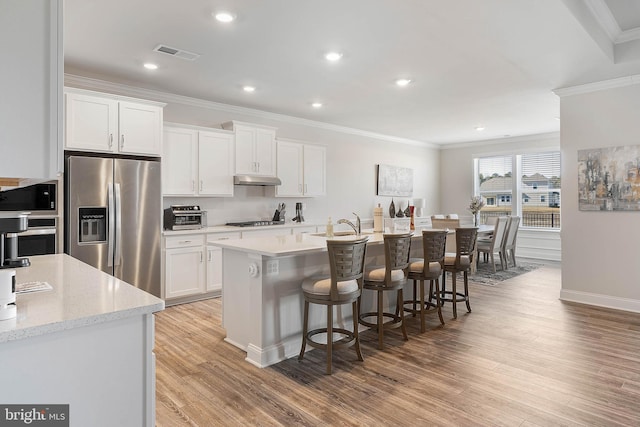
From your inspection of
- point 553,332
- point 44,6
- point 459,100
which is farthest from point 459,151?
point 44,6

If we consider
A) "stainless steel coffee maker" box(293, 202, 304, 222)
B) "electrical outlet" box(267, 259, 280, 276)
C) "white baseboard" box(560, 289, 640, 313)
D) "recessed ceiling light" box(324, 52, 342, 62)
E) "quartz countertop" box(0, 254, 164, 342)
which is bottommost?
"white baseboard" box(560, 289, 640, 313)

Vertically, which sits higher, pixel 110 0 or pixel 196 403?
pixel 110 0

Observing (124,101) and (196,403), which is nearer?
(196,403)

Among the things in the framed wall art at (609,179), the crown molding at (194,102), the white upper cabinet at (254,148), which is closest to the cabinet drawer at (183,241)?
the white upper cabinet at (254,148)

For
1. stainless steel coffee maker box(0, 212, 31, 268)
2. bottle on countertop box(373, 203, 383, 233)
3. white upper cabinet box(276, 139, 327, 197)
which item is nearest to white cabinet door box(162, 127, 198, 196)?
white upper cabinet box(276, 139, 327, 197)

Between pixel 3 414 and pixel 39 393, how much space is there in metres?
0.10

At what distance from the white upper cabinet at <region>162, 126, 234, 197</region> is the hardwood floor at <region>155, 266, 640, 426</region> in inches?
70.3

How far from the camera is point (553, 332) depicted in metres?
3.71

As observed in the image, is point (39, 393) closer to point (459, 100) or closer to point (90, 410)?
point (90, 410)

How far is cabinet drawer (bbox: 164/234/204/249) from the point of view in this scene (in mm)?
4609

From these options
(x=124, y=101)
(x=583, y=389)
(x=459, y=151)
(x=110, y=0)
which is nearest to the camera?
(x=583, y=389)

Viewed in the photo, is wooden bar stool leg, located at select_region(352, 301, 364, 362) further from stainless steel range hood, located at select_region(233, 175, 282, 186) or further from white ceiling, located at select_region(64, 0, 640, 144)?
stainless steel range hood, located at select_region(233, 175, 282, 186)

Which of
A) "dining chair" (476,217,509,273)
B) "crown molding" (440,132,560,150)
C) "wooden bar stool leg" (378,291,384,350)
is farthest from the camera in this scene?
"crown molding" (440,132,560,150)

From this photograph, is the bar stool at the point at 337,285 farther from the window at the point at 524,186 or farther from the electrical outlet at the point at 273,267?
the window at the point at 524,186
